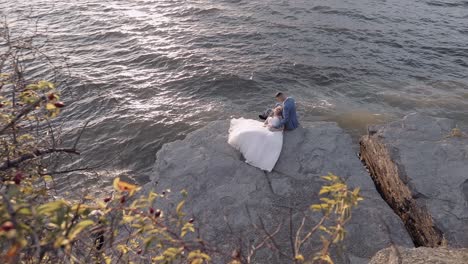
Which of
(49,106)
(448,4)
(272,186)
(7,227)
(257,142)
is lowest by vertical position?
(272,186)

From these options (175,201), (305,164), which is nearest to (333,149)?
(305,164)

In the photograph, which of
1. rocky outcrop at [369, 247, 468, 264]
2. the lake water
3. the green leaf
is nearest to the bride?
the lake water

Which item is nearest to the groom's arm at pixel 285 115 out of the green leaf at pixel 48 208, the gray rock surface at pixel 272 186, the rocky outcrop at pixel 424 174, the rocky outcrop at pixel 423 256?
the gray rock surface at pixel 272 186

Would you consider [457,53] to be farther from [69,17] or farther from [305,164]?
[69,17]

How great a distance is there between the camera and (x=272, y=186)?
247 inches

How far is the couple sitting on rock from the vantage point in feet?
22.2

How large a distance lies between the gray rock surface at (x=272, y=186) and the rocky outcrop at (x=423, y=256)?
66 cm

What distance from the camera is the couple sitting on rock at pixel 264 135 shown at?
6.76 metres

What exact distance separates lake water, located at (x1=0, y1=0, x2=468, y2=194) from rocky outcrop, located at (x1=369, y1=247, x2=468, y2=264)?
524 centimetres

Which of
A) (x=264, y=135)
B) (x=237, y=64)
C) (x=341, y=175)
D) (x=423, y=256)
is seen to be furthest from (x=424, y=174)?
(x=237, y=64)

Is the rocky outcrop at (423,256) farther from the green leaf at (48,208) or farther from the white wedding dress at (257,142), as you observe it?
the green leaf at (48,208)

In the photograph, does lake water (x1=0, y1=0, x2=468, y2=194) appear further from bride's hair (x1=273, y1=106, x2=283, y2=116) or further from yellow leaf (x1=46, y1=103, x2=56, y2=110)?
yellow leaf (x1=46, y1=103, x2=56, y2=110)

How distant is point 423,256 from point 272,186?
2698 millimetres

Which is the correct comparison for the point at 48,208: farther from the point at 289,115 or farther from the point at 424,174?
the point at 289,115
